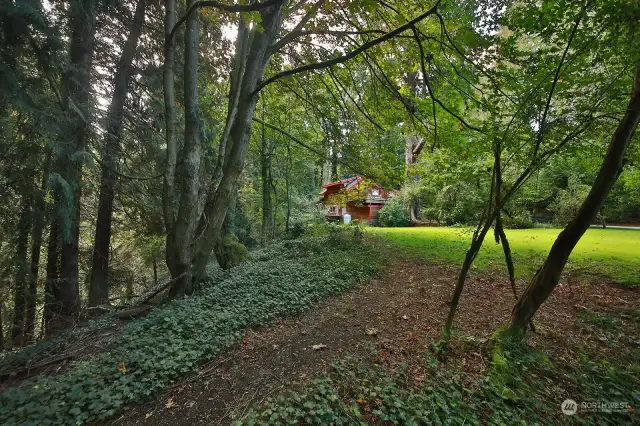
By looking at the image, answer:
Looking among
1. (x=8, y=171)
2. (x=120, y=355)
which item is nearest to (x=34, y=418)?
(x=120, y=355)

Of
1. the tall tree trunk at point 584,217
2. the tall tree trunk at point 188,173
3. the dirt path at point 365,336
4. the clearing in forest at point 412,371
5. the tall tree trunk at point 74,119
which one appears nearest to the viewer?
the clearing in forest at point 412,371

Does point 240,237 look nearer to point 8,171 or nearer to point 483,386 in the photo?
point 8,171

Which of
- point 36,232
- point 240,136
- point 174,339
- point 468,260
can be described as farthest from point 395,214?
point 36,232

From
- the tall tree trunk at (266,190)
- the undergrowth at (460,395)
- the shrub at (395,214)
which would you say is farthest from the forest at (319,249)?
the shrub at (395,214)

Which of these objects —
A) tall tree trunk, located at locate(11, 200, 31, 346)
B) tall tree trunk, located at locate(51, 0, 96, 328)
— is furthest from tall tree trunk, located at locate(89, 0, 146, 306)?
tall tree trunk, located at locate(11, 200, 31, 346)

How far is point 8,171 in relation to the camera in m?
4.28

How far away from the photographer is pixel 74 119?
4578 millimetres

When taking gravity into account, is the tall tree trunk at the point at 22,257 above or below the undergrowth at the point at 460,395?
above

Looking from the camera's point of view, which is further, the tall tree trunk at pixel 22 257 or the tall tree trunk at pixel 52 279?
the tall tree trunk at pixel 52 279

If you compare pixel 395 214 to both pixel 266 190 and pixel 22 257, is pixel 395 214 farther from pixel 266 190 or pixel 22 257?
pixel 22 257

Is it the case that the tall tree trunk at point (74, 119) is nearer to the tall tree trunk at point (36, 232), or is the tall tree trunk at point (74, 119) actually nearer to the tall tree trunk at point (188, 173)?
the tall tree trunk at point (36, 232)

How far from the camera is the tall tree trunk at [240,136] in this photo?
564 centimetres

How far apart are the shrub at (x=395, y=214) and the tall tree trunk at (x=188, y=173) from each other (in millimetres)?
16006

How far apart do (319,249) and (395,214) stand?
12.0 metres
